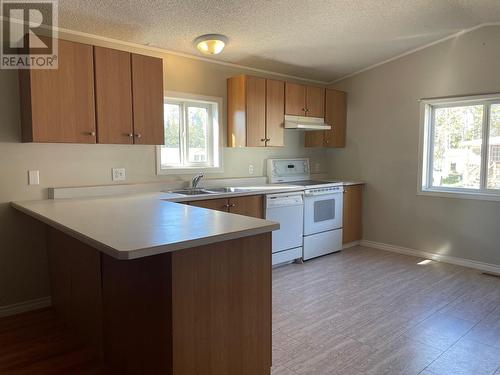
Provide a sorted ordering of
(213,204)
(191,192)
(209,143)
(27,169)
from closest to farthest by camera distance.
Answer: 1. (27,169)
2. (213,204)
3. (191,192)
4. (209,143)

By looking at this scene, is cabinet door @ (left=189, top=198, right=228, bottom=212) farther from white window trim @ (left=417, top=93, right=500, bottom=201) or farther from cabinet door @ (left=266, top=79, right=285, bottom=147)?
white window trim @ (left=417, top=93, right=500, bottom=201)

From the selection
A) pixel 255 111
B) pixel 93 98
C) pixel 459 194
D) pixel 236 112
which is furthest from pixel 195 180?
pixel 459 194

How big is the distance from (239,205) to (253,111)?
3.65 feet

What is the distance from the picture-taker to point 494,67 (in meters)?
3.87

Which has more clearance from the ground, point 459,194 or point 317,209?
point 459,194

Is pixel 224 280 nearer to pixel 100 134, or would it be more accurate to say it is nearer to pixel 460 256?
pixel 100 134

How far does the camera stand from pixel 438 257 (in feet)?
14.4

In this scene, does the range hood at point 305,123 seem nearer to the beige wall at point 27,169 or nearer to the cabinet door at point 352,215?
the cabinet door at point 352,215

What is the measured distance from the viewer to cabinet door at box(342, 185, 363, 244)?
4820 mm

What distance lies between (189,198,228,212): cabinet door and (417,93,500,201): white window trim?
2514 mm

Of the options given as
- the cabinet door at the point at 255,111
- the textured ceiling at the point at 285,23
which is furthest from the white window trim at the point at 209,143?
the textured ceiling at the point at 285,23

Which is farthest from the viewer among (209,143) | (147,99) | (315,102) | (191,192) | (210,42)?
(315,102)

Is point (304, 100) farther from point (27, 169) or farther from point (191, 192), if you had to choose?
point (27, 169)
